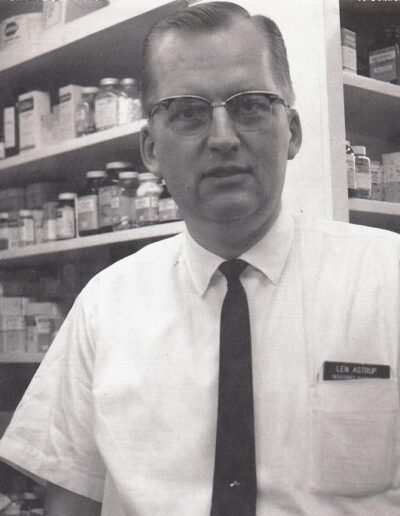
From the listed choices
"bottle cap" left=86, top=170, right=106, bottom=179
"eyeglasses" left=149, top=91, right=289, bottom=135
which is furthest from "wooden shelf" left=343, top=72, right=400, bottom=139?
"bottle cap" left=86, top=170, right=106, bottom=179

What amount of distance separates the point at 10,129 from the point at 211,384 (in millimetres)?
1455

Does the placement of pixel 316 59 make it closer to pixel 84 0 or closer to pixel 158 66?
pixel 158 66

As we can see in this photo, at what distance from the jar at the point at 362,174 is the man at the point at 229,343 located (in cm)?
58

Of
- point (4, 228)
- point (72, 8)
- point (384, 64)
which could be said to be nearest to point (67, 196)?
point (4, 228)

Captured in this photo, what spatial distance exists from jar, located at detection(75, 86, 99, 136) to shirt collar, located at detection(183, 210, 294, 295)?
0.97m

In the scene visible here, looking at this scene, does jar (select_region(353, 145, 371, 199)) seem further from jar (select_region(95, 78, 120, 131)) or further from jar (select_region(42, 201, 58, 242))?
jar (select_region(42, 201, 58, 242))

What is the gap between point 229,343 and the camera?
923mm

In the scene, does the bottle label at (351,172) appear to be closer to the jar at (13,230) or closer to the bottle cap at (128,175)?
the bottle cap at (128,175)

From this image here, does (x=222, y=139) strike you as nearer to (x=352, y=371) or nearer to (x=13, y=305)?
(x=352, y=371)

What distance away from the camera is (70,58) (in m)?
1.82

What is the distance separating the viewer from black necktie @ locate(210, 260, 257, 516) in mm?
863

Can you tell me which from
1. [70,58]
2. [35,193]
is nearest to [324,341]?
[70,58]

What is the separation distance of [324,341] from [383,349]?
8 cm

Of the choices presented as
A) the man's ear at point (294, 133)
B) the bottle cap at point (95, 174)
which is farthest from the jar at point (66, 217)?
the man's ear at point (294, 133)
